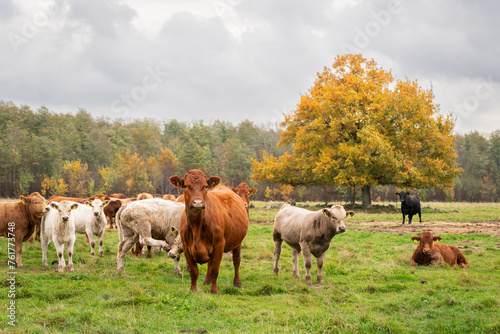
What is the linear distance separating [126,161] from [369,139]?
4620 cm

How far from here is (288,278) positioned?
980 cm

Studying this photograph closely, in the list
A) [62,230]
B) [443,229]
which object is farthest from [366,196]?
[62,230]

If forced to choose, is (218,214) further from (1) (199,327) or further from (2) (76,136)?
(2) (76,136)

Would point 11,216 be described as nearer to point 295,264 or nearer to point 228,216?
point 228,216

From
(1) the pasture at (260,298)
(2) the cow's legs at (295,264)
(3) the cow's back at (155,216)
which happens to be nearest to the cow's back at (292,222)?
A: (2) the cow's legs at (295,264)

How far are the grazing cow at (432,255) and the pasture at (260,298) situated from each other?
38 cm

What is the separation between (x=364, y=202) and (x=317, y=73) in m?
13.3

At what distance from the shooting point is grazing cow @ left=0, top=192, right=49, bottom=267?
11.2m

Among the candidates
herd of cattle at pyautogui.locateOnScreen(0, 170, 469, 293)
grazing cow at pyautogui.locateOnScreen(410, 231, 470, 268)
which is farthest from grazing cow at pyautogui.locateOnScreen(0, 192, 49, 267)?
grazing cow at pyautogui.locateOnScreen(410, 231, 470, 268)

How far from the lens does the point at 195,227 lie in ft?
25.3

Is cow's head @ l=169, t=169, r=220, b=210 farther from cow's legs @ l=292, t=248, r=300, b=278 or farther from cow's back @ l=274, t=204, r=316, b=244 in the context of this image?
cow's legs @ l=292, t=248, r=300, b=278

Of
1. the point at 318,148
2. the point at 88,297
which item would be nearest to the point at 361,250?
the point at 88,297

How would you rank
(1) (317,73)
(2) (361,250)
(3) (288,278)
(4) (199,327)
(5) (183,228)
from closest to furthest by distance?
(4) (199,327) < (5) (183,228) < (3) (288,278) < (2) (361,250) < (1) (317,73)

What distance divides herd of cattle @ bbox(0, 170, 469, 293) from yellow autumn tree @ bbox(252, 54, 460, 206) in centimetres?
1966
